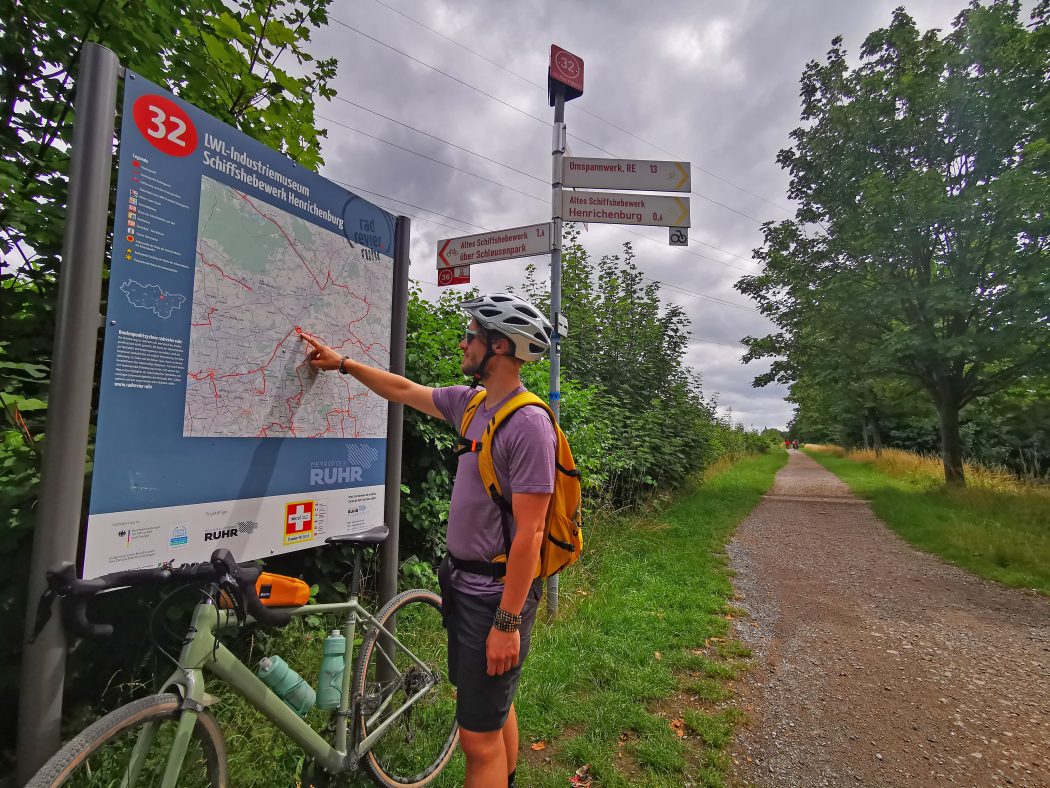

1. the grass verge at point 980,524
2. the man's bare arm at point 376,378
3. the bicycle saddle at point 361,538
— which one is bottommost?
the grass verge at point 980,524

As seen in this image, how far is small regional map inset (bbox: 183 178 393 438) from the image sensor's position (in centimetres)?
163

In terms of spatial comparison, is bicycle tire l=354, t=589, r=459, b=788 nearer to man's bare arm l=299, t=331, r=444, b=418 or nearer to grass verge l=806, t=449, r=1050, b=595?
man's bare arm l=299, t=331, r=444, b=418

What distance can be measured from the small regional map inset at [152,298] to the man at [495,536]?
513 millimetres

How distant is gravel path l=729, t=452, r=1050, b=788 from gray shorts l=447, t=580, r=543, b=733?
1.69 m

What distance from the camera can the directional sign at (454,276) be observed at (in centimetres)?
434

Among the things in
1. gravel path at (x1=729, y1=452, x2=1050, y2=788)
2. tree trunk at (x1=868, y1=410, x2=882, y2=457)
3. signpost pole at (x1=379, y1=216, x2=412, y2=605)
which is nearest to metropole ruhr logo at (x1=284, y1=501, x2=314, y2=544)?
signpost pole at (x1=379, y1=216, x2=412, y2=605)

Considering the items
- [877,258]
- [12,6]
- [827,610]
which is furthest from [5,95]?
[877,258]

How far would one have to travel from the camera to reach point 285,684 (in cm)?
178

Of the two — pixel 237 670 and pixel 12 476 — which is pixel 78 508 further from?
pixel 237 670

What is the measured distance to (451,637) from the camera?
1924 mm

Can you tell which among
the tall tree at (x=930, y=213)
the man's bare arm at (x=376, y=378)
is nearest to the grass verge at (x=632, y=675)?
the man's bare arm at (x=376, y=378)

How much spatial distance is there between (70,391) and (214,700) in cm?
96

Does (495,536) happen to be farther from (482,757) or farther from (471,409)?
(482,757)

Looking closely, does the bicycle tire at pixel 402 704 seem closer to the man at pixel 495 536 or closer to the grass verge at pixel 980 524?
the man at pixel 495 536
